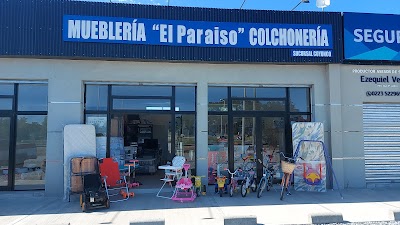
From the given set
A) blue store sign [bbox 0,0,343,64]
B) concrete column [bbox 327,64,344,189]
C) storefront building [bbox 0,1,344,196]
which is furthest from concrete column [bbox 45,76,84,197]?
concrete column [bbox 327,64,344,189]

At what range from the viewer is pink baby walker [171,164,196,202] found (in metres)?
7.36

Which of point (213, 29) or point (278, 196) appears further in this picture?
point (213, 29)

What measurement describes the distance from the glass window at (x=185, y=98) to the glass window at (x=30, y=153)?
3670 mm

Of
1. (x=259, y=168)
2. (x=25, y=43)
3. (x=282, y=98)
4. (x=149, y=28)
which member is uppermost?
(x=149, y=28)

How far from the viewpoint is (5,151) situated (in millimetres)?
8234

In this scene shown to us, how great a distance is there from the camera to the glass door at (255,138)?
903cm

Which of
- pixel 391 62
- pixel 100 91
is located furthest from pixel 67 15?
pixel 391 62

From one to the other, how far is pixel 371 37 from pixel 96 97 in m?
8.09

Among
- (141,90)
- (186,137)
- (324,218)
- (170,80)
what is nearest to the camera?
(324,218)

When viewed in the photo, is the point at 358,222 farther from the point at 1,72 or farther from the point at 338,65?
the point at 1,72

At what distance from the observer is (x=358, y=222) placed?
569cm

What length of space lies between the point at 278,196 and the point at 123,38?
5.75 m

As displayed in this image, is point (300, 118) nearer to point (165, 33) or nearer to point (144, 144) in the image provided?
point (165, 33)

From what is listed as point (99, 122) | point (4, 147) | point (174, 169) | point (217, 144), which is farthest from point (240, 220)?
point (4, 147)
